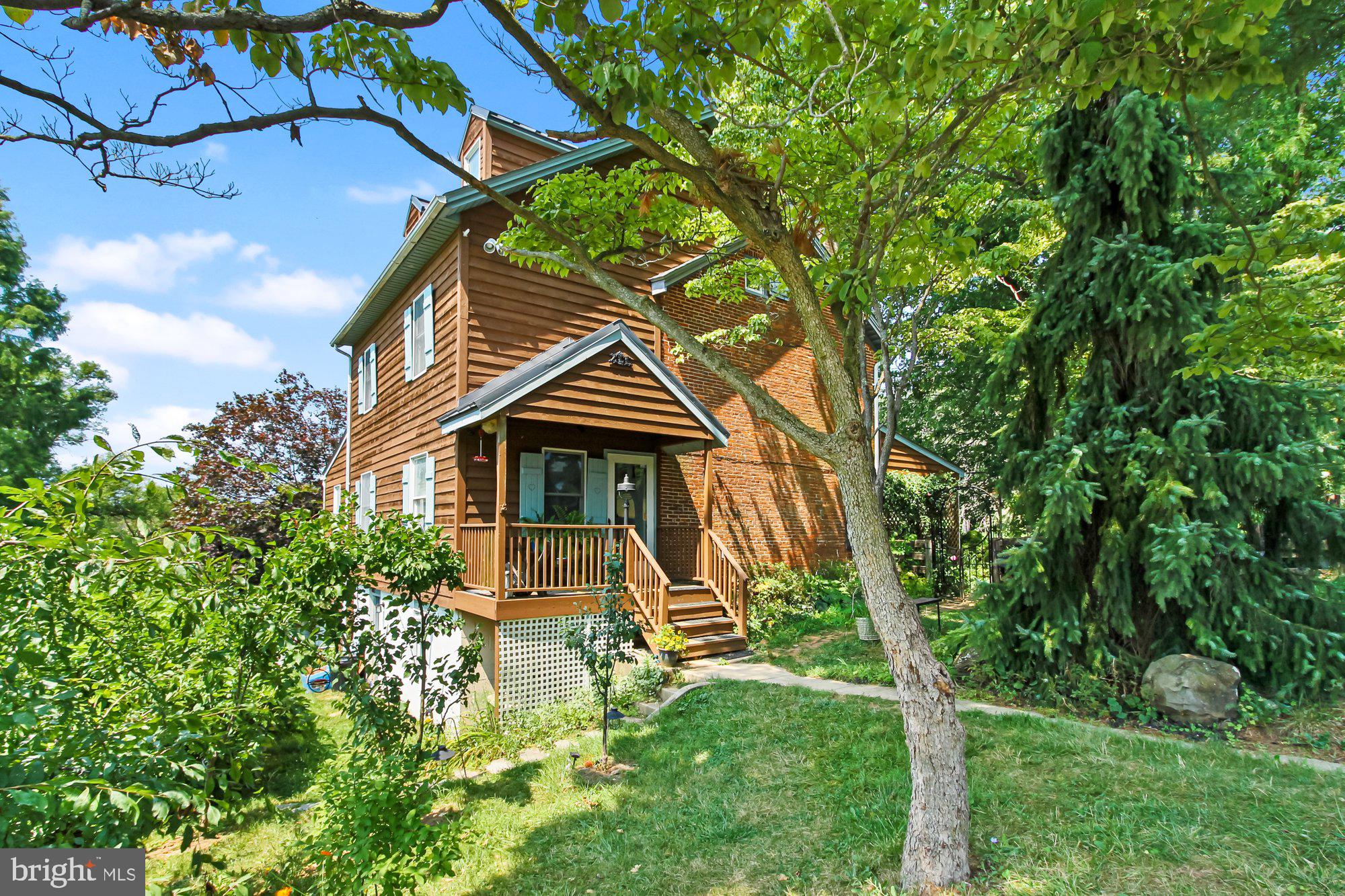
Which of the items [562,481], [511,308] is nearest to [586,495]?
[562,481]

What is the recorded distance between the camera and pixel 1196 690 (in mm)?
5699

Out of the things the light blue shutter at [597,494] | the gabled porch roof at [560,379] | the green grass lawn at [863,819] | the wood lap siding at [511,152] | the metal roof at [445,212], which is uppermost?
the wood lap siding at [511,152]

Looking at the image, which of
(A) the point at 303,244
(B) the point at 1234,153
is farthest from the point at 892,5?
(B) the point at 1234,153

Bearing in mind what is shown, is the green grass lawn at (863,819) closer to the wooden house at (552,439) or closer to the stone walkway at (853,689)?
the stone walkway at (853,689)

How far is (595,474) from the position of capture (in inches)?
441

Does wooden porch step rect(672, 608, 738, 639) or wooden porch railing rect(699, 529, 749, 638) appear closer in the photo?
wooden porch step rect(672, 608, 738, 639)

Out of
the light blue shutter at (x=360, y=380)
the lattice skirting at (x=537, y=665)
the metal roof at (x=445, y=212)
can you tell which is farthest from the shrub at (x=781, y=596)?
the light blue shutter at (x=360, y=380)

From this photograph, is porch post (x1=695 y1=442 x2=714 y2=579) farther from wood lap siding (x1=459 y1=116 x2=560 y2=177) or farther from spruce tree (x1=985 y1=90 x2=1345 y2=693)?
wood lap siding (x1=459 y1=116 x2=560 y2=177)

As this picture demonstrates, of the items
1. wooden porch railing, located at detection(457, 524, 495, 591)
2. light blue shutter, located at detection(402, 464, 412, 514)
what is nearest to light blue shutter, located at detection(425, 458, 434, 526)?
light blue shutter, located at detection(402, 464, 412, 514)

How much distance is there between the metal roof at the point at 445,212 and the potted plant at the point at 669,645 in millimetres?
6461

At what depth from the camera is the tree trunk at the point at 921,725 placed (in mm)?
3605

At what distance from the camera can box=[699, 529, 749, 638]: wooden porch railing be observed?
10367 mm

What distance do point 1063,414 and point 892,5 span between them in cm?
441

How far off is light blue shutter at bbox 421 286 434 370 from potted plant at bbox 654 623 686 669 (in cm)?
605
